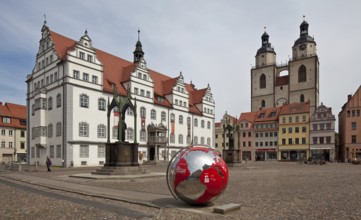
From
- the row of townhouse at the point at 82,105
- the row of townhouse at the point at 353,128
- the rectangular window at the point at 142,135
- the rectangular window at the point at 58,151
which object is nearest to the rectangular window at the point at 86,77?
the row of townhouse at the point at 82,105

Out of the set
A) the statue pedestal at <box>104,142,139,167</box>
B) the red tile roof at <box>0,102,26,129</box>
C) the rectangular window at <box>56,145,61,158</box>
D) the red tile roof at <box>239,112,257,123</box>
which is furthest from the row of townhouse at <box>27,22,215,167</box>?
the red tile roof at <box>239,112,257,123</box>

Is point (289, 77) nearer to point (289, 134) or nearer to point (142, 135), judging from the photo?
point (289, 134)

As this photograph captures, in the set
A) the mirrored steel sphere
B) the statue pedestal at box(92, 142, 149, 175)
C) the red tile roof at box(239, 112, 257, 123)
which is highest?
the red tile roof at box(239, 112, 257, 123)

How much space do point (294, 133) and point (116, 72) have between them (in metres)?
42.9

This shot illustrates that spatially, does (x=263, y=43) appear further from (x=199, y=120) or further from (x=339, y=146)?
(x=199, y=120)

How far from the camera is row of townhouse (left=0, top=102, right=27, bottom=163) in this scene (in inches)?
2355

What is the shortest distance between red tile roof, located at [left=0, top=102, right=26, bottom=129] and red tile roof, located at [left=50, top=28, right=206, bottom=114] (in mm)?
28533

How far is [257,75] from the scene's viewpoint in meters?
91.5

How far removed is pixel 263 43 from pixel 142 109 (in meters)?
63.3

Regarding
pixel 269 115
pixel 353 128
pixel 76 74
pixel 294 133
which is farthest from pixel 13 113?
pixel 353 128

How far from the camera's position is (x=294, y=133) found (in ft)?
223

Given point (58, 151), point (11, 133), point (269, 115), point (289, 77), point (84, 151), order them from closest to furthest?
point (58, 151), point (84, 151), point (11, 133), point (269, 115), point (289, 77)

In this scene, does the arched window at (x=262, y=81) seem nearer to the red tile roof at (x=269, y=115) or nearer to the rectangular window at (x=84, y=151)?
the red tile roof at (x=269, y=115)

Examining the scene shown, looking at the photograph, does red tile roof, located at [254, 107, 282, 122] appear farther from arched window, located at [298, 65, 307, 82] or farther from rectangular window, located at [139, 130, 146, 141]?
rectangular window, located at [139, 130, 146, 141]
